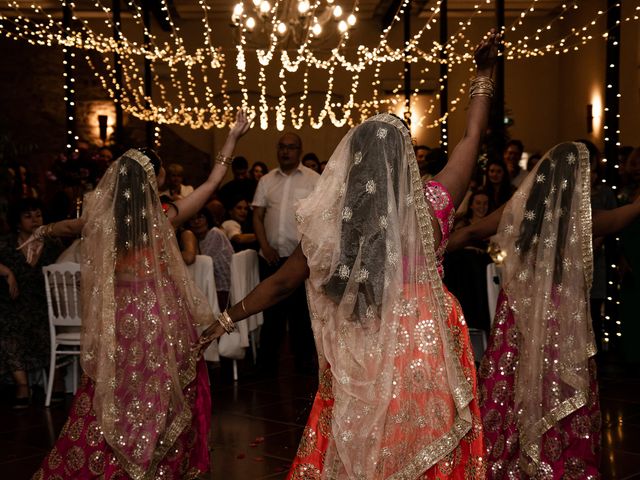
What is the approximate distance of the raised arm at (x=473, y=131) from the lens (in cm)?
272

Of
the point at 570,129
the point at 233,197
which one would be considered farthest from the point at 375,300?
the point at 570,129

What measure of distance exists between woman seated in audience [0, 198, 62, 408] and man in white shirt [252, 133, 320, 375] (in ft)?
5.13

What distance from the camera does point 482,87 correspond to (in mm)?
2924

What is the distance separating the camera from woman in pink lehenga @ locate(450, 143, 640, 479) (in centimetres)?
369

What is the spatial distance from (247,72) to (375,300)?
13605mm

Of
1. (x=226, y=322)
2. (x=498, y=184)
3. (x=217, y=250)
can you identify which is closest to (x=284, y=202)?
(x=217, y=250)

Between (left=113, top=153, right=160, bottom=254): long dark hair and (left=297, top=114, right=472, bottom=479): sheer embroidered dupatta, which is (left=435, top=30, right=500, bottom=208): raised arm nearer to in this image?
(left=297, top=114, right=472, bottom=479): sheer embroidered dupatta

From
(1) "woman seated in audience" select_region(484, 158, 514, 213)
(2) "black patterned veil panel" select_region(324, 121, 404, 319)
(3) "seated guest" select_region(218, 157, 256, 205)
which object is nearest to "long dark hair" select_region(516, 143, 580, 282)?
(2) "black patterned veil panel" select_region(324, 121, 404, 319)

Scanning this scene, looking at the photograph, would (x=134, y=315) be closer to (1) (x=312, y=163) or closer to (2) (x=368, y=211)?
(2) (x=368, y=211)

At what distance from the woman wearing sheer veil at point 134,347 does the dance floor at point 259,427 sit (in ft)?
1.56

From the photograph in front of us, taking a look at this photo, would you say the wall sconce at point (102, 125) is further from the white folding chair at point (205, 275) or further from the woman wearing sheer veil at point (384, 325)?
the woman wearing sheer veil at point (384, 325)

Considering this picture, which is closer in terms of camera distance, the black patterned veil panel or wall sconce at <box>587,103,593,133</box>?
the black patterned veil panel

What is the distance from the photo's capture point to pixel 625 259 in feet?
21.5

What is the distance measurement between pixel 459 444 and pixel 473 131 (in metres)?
0.93
